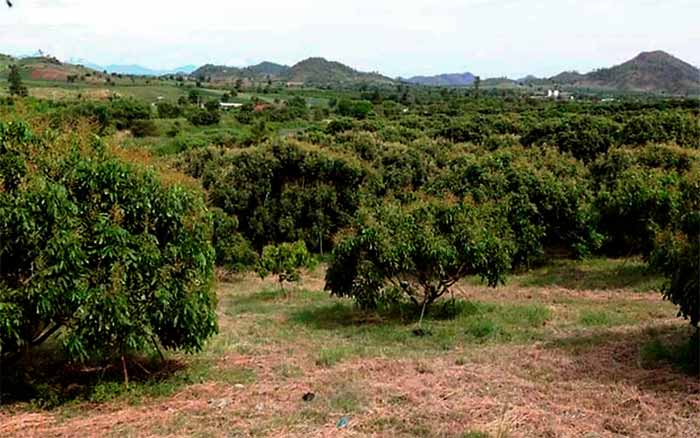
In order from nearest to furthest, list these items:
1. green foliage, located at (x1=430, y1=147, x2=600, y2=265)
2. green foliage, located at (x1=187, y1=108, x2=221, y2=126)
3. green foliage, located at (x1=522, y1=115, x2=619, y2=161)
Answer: green foliage, located at (x1=430, y1=147, x2=600, y2=265)
green foliage, located at (x1=522, y1=115, x2=619, y2=161)
green foliage, located at (x1=187, y1=108, x2=221, y2=126)

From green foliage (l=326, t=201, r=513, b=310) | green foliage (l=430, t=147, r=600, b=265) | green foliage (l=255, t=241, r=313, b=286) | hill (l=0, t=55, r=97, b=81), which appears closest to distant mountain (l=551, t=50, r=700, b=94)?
green foliage (l=430, t=147, r=600, b=265)

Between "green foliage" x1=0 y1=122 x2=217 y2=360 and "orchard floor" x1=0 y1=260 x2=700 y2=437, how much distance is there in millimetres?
744

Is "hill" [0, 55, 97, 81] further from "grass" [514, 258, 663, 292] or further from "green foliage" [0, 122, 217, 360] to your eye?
"green foliage" [0, 122, 217, 360]

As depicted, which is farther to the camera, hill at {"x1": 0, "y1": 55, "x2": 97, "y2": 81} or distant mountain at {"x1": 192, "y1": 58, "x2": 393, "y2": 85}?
distant mountain at {"x1": 192, "y1": 58, "x2": 393, "y2": 85}

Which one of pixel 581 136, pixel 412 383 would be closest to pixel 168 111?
pixel 581 136

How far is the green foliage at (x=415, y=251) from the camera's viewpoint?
435 inches

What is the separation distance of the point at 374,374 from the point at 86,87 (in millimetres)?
69364

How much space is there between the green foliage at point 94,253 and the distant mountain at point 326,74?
148028mm

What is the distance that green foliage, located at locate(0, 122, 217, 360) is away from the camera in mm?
6484

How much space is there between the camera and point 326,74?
169125mm

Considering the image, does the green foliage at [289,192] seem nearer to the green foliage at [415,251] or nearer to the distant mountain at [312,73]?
the green foliage at [415,251]

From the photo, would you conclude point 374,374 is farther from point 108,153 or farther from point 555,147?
point 555,147

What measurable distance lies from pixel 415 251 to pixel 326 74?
162816 millimetres

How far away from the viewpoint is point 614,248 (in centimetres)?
1845
